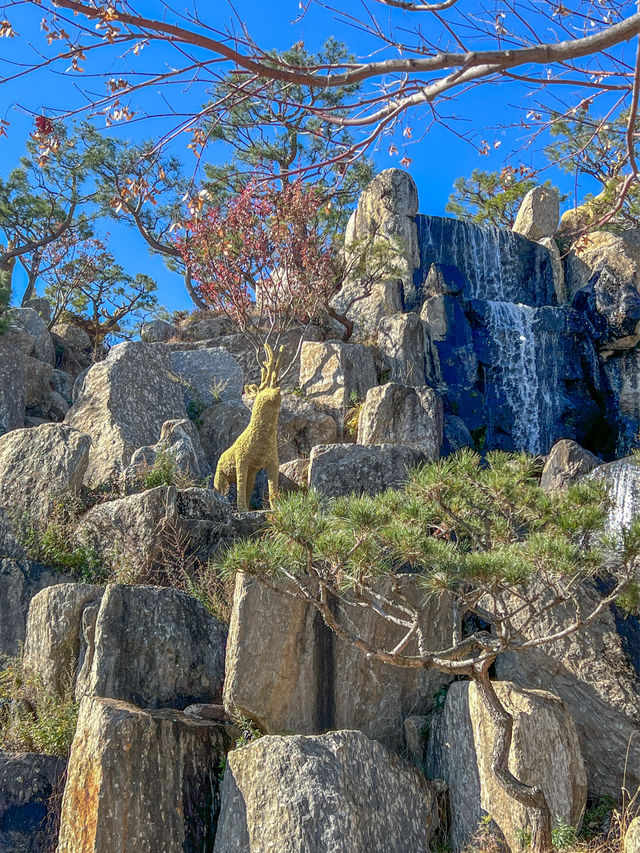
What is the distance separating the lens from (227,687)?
20.1ft

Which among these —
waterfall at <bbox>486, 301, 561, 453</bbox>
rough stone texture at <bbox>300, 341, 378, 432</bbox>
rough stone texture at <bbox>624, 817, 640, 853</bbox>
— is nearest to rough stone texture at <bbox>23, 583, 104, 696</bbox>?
rough stone texture at <bbox>624, 817, 640, 853</bbox>

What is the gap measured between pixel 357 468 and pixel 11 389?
562 centimetres

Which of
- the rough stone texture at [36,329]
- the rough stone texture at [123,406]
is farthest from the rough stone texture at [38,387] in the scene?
the rough stone texture at [123,406]

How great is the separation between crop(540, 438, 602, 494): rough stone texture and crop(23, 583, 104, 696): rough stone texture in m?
6.03

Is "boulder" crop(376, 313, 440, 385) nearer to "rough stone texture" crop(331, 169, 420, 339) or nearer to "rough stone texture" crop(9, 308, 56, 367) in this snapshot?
"rough stone texture" crop(331, 169, 420, 339)

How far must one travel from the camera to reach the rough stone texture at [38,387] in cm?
1402

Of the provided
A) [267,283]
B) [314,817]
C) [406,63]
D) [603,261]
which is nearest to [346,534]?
[314,817]

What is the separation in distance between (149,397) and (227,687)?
6.65 metres

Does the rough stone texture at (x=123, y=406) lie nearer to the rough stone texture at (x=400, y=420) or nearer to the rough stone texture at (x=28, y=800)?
the rough stone texture at (x=400, y=420)

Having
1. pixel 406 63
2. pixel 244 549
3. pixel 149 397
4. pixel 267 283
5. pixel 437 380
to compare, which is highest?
pixel 267 283

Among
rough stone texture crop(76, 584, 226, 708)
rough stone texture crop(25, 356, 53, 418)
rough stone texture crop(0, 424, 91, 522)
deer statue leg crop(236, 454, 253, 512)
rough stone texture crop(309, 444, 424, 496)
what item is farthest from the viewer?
rough stone texture crop(25, 356, 53, 418)

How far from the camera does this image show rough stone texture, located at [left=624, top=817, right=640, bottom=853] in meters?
4.81

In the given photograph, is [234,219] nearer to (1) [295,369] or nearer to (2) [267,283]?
(2) [267,283]

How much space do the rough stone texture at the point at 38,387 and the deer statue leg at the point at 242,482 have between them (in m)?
5.76
